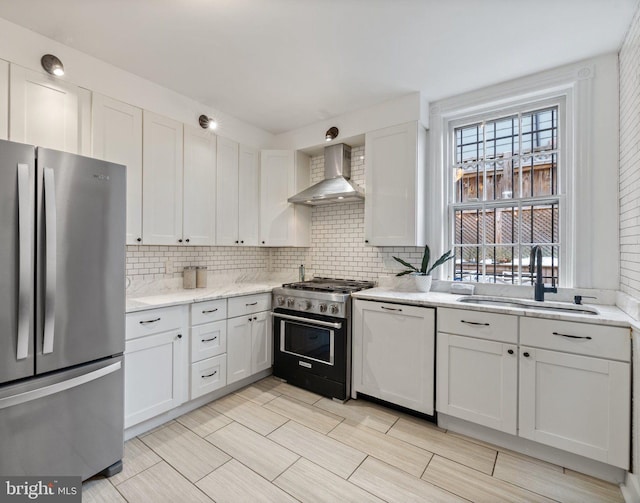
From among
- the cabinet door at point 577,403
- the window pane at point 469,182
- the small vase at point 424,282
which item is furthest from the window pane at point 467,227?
the cabinet door at point 577,403

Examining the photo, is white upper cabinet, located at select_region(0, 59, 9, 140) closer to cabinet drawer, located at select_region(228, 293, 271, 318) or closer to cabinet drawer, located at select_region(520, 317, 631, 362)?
cabinet drawer, located at select_region(228, 293, 271, 318)

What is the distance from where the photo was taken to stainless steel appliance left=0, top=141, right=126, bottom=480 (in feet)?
5.03

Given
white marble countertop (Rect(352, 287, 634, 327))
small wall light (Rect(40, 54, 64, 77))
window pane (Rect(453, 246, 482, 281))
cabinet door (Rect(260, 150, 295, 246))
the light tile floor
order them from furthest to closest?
cabinet door (Rect(260, 150, 295, 246)) < window pane (Rect(453, 246, 482, 281)) < small wall light (Rect(40, 54, 64, 77)) < white marble countertop (Rect(352, 287, 634, 327)) < the light tile floor

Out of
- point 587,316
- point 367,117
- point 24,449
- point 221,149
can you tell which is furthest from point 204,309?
point 587,316

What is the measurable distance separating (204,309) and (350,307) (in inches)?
50.6

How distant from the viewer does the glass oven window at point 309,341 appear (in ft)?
9.61

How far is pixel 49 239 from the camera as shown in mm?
1629

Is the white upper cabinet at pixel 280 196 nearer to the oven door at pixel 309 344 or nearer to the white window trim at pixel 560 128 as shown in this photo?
the oven door at pixel 309 344

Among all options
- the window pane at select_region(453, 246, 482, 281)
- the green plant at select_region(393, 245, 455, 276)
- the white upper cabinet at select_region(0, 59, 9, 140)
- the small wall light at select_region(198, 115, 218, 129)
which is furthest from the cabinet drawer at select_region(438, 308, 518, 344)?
the white upper cabinet at select_region(0, 59, 9, 140)

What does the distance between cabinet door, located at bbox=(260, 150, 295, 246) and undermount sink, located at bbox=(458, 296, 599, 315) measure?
2112mm

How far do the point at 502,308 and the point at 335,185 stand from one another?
1.97 m

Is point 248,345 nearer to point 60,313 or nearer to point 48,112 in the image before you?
point 60,313

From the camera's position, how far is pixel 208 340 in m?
2.75

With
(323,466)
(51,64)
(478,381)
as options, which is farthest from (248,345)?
(51,64)
